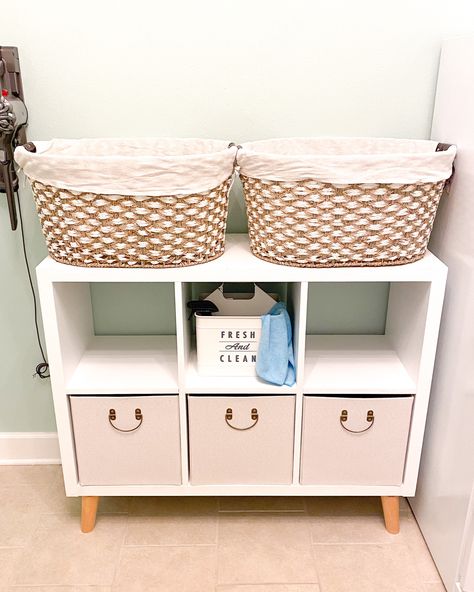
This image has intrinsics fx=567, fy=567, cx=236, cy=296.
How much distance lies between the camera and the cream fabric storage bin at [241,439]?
139 centimetres

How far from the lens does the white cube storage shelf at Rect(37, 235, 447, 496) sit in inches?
53.5

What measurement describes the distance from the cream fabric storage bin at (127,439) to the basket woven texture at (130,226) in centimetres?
36

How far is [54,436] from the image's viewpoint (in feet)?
5.83

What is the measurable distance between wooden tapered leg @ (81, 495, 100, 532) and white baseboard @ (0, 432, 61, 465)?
1.05 feet

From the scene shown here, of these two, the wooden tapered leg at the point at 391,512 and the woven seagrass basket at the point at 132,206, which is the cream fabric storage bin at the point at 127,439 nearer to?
the woven seagrass basket at the point at 132,206

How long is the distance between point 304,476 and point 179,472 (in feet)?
1.06

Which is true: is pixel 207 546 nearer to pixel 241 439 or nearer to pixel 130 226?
pixel 241 439

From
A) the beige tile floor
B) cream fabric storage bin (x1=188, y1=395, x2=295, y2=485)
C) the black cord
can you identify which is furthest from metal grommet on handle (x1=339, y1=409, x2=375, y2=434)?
the black cord

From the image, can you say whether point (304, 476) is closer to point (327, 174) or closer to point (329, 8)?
point (327, 174)

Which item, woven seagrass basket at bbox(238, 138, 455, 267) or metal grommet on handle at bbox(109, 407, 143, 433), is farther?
metal grommet on handle at bbox(109, 407, 143, 433)

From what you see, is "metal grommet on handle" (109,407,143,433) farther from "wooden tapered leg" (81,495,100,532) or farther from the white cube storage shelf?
"wooden tapered leg" (81,495,100,532)

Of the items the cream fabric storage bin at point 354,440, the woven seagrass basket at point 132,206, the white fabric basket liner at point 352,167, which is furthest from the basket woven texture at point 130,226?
the cream fabric storage bin at point 354,440

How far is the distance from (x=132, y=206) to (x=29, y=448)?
3.25 ft

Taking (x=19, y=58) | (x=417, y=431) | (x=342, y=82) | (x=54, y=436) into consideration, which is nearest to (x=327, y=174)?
(x=342, y=82)
